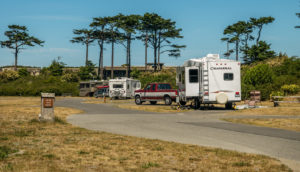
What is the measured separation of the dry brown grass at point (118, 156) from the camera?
247 inches

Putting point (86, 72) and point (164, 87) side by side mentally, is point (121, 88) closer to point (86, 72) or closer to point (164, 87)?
point (164, 87)

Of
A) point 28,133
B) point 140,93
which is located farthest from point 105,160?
point 140,93

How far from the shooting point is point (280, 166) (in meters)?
6.44

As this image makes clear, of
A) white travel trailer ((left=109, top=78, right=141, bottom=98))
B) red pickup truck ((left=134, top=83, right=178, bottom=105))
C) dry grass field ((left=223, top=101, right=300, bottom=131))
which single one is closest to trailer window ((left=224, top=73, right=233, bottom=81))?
dry grass field ((left=223, top=101, right=300, bottom=131))

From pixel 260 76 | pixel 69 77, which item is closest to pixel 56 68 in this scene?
pixel 69 77

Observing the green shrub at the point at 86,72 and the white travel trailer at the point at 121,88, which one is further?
the green shrub at the point at 86,72

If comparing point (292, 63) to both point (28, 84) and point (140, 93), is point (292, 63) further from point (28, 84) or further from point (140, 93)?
point (28, 84)

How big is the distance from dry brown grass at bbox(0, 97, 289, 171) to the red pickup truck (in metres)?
18.8

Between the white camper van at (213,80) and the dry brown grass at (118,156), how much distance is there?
12816mm

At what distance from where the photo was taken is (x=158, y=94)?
2906cm

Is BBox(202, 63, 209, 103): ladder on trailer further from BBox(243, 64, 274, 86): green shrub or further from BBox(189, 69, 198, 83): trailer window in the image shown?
BBox(243, 64, 274, 86): green shrub

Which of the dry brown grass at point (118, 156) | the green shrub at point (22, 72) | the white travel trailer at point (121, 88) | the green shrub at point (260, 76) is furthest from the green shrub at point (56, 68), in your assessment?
the dry brown grass at point (118, 156)

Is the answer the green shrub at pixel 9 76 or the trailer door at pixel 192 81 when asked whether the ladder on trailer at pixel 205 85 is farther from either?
the green shrub at pixel 9 76

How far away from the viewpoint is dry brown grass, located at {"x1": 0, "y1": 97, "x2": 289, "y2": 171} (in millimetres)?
6285
